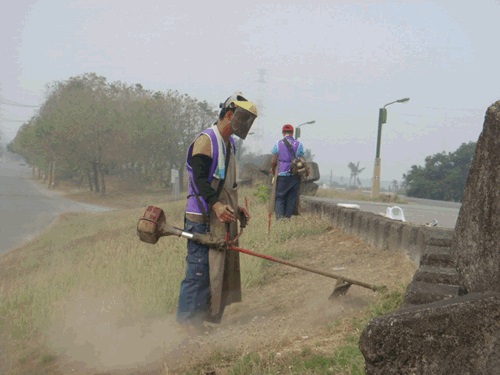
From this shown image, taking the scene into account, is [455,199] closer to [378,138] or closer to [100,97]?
[378,138]

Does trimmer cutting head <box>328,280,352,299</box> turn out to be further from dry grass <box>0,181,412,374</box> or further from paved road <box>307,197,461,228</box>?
paved road <box>307,197,461,228</box>

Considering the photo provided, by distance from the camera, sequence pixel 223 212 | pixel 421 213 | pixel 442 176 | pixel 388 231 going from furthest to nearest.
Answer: pixel 442 176 → pixel 421 213 → pixel 388 231 → pixel 223 212

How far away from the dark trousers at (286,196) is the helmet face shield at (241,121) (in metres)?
5.08

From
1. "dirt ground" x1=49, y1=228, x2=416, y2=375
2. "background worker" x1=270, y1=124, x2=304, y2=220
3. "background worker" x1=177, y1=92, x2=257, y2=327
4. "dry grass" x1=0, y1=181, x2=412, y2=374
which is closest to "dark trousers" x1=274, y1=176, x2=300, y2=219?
"background worker" x1=270, y1=124, x2=304, y2=220

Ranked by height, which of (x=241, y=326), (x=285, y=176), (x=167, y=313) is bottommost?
(x=167, y=313)

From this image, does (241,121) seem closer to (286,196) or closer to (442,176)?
(286,196)

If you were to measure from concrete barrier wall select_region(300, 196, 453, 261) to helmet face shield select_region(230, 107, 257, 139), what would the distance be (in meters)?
1.66

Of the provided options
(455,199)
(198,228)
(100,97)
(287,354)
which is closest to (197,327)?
(198,228)

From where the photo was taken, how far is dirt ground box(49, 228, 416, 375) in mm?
4426

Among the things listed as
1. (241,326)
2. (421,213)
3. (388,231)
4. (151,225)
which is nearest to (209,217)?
(151,225)

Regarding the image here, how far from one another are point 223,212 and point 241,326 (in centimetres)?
105

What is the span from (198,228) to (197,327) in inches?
29.5

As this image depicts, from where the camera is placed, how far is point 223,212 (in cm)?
479

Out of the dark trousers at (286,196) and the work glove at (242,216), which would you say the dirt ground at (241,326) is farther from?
the dark trousers at (286,196)
